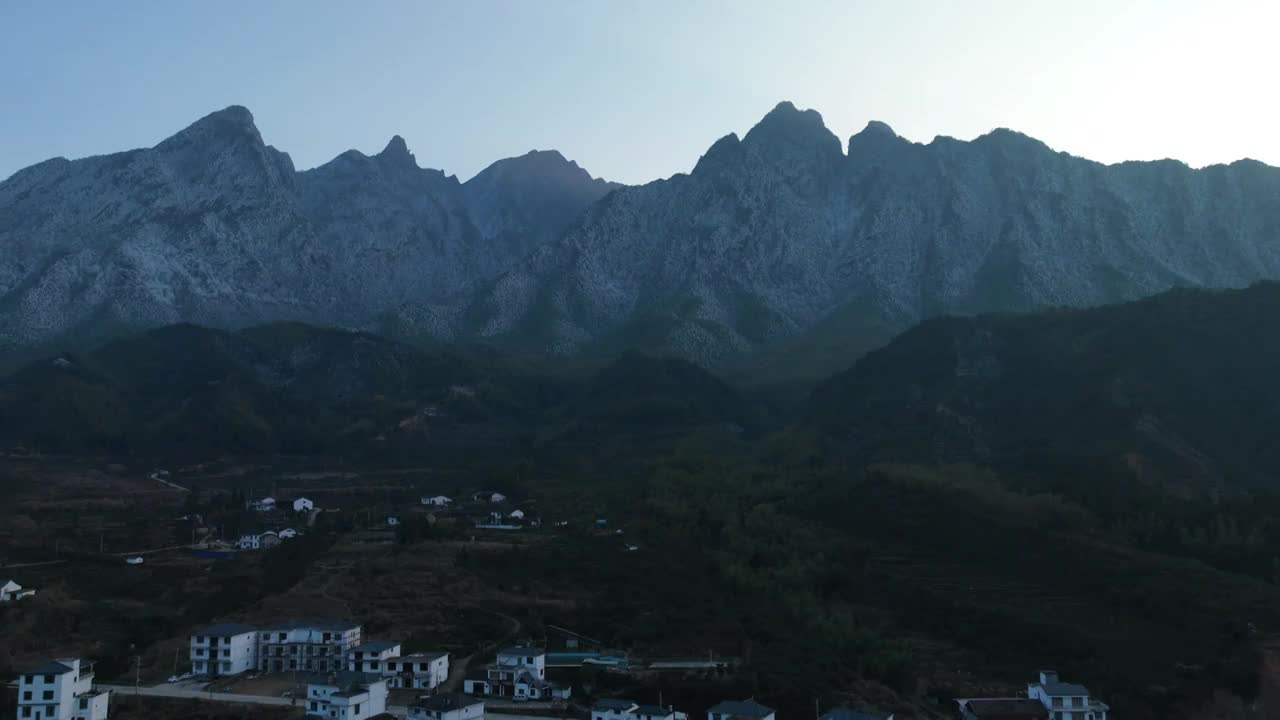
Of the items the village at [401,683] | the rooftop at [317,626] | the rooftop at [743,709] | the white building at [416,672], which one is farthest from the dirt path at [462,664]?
the rooftop at [743,709]

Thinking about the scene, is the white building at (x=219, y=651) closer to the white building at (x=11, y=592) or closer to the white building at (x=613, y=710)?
the white building at (x=613, y=710)

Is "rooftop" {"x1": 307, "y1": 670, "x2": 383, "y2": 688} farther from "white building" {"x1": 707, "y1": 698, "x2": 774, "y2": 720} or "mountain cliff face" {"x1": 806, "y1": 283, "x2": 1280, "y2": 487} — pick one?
"mountain cliff face" {"x1": 806, "y1": 283, "x2": 1280, "y2": 487}

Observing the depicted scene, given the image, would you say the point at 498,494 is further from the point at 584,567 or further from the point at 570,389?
the point at 570,389

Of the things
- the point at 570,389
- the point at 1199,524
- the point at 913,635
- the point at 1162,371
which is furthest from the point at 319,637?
the point at 570,389

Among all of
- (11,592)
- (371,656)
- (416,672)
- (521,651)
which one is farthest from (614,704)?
(11,592)

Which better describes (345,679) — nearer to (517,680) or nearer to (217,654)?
(517,680)

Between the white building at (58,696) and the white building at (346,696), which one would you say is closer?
the white building at (346,696)
